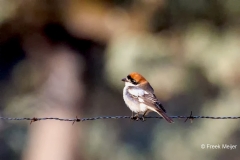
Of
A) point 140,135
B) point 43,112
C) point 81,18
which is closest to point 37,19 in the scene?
point 81,18

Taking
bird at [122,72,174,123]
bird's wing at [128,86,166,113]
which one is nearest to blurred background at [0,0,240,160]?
bird at [122,72,174,123]

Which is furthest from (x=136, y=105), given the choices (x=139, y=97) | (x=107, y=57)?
(x=107, y=57)

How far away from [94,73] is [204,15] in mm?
2994

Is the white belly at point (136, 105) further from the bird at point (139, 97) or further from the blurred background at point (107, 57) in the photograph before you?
the blurred background at point (107, 57)

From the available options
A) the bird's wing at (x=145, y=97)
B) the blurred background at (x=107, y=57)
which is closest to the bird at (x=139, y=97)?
the bird's wing at (x=145, y=97)

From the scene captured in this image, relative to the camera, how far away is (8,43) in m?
10.6

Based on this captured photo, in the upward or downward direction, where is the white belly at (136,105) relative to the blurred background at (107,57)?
downward

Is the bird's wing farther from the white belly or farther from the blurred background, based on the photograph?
the blurred background

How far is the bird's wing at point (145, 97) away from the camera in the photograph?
5719mm

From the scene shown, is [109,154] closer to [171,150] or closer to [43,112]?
[171,150]

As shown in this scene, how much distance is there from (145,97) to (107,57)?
395 centimetres

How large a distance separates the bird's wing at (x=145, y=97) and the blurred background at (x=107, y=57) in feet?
11.0

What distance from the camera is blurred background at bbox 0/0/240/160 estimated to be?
9516 millimetres

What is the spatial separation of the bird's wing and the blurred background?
11.0 feet
